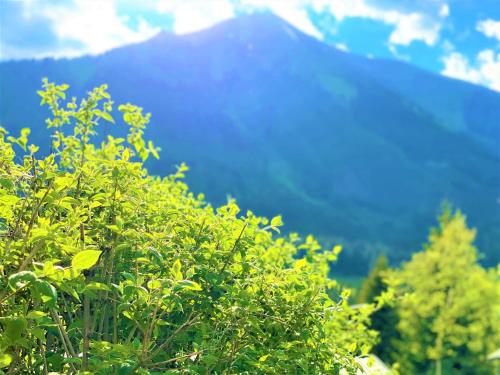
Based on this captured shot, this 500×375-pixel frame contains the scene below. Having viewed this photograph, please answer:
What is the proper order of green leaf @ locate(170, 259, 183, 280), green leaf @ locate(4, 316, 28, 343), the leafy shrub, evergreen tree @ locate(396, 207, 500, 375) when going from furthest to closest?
evergreen tree @ locate(396, 207, 500, 375), the leafy shrub, green leaf @ locate(170, 259, 183, 280), green leaf @ locate(4, 316, 28, 343)

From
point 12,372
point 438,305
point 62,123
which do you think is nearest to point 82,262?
point 12,372

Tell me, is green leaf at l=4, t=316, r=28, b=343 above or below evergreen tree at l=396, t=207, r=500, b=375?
below

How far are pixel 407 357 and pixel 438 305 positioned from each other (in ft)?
10.5

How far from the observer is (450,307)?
24953 mm

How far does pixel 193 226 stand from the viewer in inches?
149

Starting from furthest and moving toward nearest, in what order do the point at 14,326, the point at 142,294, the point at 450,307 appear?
1. the point at 450,307
2. the point at 142,294
3. the point at 14,326

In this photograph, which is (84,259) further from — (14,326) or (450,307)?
(450,307)

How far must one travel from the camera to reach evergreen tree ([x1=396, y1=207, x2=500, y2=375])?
24.5 m

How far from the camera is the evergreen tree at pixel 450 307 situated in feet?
80.2

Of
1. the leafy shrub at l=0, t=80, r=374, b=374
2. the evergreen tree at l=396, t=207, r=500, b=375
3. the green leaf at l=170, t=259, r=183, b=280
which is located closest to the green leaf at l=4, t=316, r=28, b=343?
the leafy shrub at l=0, t=80, r=374, b=374

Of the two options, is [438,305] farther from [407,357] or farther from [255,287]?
[255,287]

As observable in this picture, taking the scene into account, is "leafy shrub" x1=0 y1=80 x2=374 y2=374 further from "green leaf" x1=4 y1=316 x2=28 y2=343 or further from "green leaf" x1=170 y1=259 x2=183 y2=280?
"green leaf" x1=4 y1=316 x2=28 y2=343

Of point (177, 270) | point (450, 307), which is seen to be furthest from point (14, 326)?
point (450, 307)

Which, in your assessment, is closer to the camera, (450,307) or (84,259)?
(84,259)
